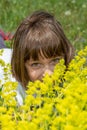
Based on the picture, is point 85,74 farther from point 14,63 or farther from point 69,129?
point 14,63

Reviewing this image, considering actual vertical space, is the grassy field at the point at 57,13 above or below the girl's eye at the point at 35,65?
above

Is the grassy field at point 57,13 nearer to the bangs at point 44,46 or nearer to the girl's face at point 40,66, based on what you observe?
the bangs at point 44,46

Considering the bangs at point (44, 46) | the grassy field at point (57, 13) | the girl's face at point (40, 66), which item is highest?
the grassy field at point (57, 13)

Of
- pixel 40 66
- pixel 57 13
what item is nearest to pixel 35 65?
pixel 40 66

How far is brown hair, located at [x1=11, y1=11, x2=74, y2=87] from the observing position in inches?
79.1

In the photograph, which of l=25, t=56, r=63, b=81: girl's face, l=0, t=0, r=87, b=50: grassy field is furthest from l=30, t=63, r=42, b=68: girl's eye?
l=0, t=0, r=87, b=50: grassy field

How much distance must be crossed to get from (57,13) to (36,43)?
2982 millimetres

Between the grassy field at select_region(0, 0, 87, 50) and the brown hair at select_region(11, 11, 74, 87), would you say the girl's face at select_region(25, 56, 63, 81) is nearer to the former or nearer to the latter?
the brown hair at select_region(11, 11, 74, 87)

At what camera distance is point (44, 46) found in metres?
2.02

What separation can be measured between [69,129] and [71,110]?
0.16 feet

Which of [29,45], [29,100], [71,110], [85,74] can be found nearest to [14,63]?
[29,45]

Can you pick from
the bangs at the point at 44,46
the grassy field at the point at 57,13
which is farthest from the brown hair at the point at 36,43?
the grassy field at the point at 57,13

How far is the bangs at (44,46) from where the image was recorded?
1979 millimetres

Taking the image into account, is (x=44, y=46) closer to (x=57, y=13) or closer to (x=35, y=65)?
(x=35, y=65)
